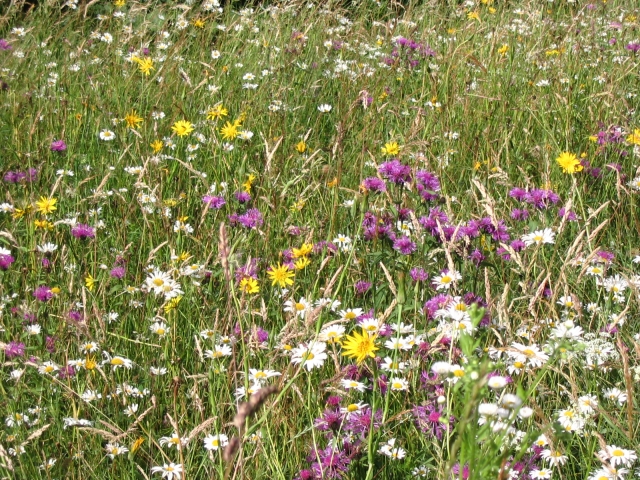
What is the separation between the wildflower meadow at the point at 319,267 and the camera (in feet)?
4.52

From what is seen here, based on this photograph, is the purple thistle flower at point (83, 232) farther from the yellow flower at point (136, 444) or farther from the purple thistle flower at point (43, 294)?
the yellow flower at point (136, 444)

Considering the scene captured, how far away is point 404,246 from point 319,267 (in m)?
0.25

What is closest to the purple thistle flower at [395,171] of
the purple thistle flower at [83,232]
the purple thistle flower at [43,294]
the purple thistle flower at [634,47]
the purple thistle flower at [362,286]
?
the purple thistle flower at [362,286]

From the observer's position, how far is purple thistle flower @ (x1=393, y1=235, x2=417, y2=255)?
190 centimetres

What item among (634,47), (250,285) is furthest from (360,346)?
(634,47)

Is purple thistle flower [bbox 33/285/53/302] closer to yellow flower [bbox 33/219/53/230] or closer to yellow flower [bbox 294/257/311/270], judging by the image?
yellow flower [bbox 33/219/53/230]

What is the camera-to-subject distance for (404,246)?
191cm

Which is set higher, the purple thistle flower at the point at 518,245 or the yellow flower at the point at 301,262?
the yellow flower at the point at 301,262

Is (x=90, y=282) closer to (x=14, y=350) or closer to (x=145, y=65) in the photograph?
(x=14, y=350)

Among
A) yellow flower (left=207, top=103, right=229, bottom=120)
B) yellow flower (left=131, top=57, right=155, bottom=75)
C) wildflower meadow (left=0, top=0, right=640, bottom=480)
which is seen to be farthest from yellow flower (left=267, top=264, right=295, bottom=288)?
yellow flower (left=131, top=57, right=155, bottom=75)

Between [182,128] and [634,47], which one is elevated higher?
[182,128]

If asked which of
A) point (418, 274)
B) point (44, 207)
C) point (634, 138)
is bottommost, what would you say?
point (634, 138)

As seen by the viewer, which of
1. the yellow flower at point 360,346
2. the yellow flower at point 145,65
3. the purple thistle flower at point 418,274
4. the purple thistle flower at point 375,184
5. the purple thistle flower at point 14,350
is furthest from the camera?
the yellow flower at point 145,65

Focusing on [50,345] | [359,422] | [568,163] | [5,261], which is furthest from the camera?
[568,163]
